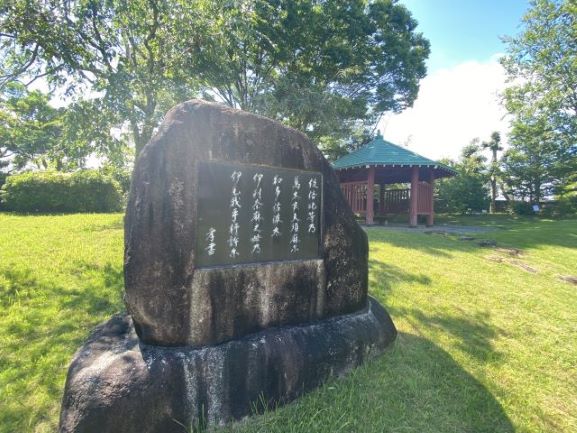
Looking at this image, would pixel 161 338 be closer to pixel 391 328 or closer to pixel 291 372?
pixel 291 372

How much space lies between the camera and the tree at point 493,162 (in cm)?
2722

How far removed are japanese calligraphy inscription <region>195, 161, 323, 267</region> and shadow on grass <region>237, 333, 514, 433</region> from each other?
1236 mm

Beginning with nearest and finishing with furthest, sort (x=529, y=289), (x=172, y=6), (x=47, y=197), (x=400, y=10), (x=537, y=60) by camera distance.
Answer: (x=529, y=289)
(x=172, y=6)
(x=47, y=197)
(x=400, y=10)
(x=537, y=60)

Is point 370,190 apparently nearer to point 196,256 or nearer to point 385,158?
point 385,158

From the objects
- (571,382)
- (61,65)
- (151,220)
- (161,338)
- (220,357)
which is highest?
(61,65)

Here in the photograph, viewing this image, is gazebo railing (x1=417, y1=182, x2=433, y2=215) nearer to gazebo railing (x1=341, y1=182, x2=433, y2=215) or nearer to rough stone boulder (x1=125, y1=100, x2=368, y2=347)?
gazebo railing (x1=341, y1=182, x2=433, y2=215)

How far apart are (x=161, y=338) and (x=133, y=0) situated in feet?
26.2

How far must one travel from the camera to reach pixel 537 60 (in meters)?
22.1

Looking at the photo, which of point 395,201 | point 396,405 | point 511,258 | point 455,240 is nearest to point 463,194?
point 395,201

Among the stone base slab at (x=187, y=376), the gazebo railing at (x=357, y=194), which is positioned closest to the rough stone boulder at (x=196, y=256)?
the stone base slab at (x=187, y=376)

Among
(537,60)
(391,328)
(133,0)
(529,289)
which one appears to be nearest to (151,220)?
(391,328)

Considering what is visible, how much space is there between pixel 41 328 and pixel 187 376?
7.79 feet

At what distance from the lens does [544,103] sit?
22.2 meters

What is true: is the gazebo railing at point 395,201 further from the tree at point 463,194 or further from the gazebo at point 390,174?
the tree at point 463,194
